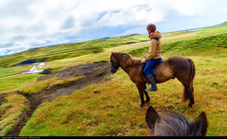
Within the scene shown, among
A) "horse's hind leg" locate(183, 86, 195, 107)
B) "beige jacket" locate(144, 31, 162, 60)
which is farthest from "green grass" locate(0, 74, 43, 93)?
"horse's hind leg" locate(183, 86, 195, 107)

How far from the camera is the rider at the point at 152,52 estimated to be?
19.9 feet

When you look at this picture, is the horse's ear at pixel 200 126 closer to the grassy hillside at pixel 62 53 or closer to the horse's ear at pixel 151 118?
the horse's ear at pixel 151 118

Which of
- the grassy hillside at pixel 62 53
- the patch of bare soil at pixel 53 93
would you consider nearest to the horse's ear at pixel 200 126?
the patch of bare soil at pixel 53 93

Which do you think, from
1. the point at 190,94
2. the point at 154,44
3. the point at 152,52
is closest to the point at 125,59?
the point at 152,52

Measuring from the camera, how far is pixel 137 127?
596 cm

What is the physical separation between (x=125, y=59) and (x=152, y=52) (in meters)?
2.23

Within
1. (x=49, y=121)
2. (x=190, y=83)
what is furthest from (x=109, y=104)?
(x=190, y=83)

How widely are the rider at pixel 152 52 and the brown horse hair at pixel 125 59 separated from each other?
111 centimetres

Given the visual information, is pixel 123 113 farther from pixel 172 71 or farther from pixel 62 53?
pixel 62 53

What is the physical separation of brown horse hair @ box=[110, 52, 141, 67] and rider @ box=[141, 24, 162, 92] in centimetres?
111

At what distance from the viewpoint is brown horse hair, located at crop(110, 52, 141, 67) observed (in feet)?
25.0

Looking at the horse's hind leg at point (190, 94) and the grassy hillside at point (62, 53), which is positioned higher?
the grassy hillside at point (62, 53)

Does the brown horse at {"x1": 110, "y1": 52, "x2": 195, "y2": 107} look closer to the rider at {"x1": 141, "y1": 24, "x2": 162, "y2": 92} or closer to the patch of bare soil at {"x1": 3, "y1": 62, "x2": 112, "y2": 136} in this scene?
the rider at {"x1": 141, "y1": 24, "x2": 162, "y2": 92}

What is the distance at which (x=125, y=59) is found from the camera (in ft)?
25.9
